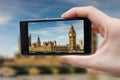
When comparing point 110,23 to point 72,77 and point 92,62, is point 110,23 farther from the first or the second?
point 72,77

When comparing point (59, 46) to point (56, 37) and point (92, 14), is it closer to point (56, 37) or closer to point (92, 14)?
point (56, 37)

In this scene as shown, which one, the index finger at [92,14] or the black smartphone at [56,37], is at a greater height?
the index finger at [92,14]

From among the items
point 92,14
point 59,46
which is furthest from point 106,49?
point 59,46

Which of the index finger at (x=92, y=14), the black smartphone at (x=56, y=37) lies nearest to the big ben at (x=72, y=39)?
the black smartphone at (x=56, y=37)

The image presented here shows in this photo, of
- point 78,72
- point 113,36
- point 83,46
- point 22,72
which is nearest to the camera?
point 113,36

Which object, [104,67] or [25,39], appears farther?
[25,39]

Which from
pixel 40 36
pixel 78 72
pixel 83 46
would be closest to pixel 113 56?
pixel 83 46

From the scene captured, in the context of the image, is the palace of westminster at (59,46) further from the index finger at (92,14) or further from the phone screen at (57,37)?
the index finger at (92,14)

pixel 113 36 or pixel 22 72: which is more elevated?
pixel 113 36
